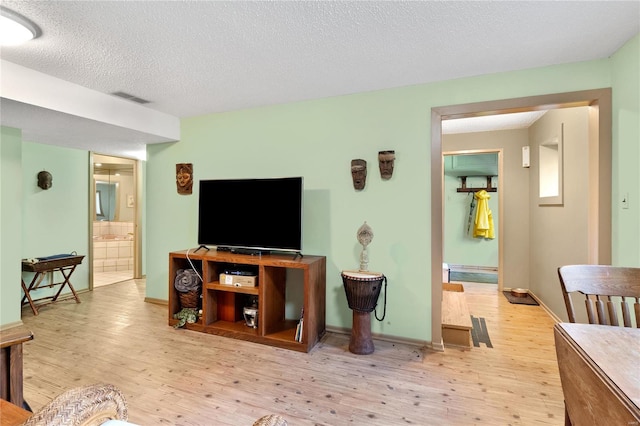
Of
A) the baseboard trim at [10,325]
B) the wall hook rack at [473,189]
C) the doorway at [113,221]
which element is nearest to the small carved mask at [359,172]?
the baseboard trim at [10,325]

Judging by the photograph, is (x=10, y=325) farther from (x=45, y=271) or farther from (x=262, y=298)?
(x=262, y=298)

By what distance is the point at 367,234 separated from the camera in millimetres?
2682

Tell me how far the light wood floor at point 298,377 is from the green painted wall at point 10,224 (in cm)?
31

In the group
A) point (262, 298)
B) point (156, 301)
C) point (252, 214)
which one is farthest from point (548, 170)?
point (156, 301)

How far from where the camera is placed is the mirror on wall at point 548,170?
3.56 meters

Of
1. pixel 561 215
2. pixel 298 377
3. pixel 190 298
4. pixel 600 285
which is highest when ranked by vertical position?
pixel 561 215

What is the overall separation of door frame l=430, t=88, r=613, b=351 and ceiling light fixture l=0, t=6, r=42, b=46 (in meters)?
2.85

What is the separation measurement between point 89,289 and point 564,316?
6056mm

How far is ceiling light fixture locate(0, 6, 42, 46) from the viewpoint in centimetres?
168

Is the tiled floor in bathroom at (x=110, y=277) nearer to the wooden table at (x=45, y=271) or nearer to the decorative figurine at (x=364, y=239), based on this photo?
the wooden table at (x=45, y=271)

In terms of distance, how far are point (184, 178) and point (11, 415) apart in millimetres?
3111

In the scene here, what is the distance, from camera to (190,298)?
3135mm

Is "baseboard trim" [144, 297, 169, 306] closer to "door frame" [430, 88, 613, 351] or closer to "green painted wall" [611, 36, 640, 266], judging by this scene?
"door frame" [430, 88, 613, 351]

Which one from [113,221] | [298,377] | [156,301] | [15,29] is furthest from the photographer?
[113,221]
